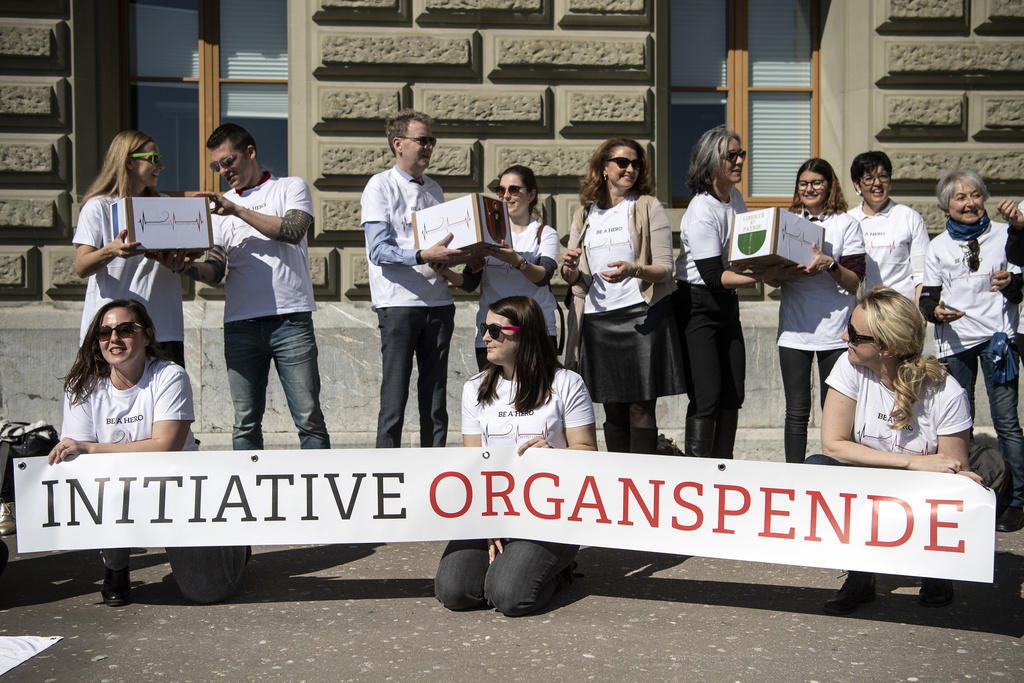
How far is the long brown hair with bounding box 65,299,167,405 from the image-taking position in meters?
4.34

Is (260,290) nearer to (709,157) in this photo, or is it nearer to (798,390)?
(709,157)

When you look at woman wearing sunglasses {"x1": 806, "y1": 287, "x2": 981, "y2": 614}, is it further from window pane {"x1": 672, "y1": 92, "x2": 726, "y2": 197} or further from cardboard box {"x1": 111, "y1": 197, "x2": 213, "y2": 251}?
window pane {"x1": 672, "y1": 92, "x2": 726, "y2": 197}

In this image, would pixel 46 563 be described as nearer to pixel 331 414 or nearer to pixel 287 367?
pixel 287 367

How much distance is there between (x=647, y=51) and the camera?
745 cm

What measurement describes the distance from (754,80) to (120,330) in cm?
560

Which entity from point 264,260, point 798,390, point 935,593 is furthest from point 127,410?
point 935,593

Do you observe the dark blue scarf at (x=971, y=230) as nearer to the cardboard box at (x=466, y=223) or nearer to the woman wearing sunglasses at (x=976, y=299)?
the woman wearing sunglasses at (x=976, y=299)

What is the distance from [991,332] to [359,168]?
4.08 meters

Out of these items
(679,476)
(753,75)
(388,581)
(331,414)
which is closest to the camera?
(679,476)

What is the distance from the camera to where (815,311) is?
5375 millimetres

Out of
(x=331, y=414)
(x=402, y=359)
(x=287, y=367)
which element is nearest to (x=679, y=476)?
(x=402, y=359)

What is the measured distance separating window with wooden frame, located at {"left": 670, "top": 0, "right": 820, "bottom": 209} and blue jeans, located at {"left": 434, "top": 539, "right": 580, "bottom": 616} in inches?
185

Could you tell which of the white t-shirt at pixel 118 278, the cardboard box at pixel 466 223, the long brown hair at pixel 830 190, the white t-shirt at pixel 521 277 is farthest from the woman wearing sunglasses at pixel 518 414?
the long brown hair at pixel 830 190

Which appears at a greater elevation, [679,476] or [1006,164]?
[1006,164]
